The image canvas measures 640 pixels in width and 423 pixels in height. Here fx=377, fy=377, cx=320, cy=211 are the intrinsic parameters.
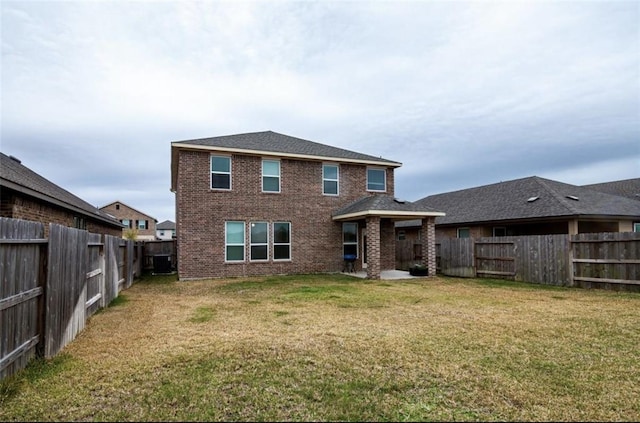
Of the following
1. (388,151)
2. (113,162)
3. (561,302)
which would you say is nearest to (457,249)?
(561,302)

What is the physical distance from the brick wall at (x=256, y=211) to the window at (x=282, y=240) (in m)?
0.22

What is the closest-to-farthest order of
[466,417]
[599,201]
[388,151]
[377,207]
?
[466,417]
[377,207]
[599,201]
[388,151]

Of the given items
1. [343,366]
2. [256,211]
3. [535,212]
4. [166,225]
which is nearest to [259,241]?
[256,211]

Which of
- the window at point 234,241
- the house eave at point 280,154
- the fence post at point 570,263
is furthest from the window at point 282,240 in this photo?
the fence post at point 570,263

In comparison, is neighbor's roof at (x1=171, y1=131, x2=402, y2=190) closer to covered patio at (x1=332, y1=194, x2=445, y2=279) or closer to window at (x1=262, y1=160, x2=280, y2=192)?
window at (x1=262, y1=160, x2=280, y2=192)

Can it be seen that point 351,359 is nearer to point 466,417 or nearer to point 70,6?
point 466,417

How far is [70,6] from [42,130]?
983 centimetres

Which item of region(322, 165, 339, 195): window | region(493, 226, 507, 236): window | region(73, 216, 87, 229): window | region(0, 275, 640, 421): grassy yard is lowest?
region(0, 275, 640, 421): grassy yard

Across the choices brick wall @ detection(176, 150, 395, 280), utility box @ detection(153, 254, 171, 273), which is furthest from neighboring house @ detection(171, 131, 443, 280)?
utility box @ detection(153, 254, 171, 273)

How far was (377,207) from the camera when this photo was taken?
14.7 m

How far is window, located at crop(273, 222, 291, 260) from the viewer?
16.3 m

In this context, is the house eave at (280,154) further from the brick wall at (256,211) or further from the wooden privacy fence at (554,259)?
the wooden privacy fence at (554,259)

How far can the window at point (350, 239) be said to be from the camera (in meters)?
17.5

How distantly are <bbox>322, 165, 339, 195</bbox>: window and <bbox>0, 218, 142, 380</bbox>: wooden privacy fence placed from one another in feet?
37.5
